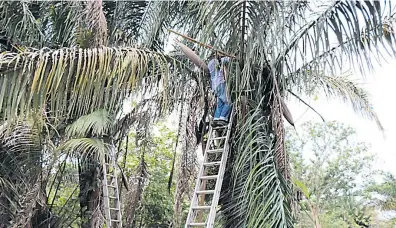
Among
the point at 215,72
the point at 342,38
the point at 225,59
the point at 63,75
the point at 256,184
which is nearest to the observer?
the point at 63,75

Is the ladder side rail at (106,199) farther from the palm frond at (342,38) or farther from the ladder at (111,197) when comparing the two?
the palm frond at (342,38)

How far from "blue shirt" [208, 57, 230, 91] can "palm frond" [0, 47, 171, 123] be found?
38.6 inches

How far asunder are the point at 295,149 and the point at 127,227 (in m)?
12.0

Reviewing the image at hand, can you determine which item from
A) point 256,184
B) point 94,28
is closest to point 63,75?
point 94,28

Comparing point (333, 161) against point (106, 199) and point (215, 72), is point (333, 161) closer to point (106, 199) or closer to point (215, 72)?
point (106, 199)

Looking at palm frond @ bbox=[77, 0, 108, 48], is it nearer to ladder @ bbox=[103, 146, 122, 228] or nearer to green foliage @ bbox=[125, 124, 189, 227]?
ladder @ bbox=[103, 146, 122, 228]

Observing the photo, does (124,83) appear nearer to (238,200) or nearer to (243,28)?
(243,28)

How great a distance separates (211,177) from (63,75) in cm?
168

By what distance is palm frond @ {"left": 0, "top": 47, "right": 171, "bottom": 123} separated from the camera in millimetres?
2992

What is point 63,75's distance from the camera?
3.18 metres

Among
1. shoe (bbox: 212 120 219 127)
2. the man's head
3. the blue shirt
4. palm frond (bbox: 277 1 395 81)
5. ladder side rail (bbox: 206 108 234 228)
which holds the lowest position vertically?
ladder side rail (bbox: 206 108 234 228)

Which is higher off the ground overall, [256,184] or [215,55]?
[215,55]

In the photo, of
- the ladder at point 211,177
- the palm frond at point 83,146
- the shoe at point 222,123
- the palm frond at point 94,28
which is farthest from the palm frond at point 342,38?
the palm frond at point 83,146

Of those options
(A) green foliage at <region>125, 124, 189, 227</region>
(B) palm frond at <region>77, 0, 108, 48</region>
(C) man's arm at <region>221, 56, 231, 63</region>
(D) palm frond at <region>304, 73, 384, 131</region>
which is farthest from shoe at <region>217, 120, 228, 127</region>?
(A) green foliage at <region>125, 124, 189, 227</region>
